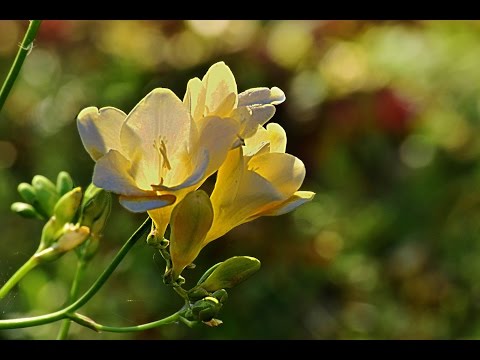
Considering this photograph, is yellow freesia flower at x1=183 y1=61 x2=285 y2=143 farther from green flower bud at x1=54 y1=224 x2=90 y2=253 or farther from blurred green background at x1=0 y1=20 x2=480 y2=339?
blurred green background at x1=0 y1=20 x2=480 y2=339

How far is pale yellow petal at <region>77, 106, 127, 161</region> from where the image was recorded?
2.33 ft

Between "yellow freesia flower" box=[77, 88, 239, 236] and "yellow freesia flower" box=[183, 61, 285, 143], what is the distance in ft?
0.05

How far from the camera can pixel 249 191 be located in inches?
28.9

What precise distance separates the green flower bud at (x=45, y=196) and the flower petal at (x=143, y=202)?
242 mm

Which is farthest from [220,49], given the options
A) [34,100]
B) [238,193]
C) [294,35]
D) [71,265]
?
[238,193]

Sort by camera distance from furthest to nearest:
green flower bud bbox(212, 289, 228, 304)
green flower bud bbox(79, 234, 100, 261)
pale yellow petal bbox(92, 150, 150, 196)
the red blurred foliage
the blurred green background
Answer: the red blurred foliage
the blurred green background
green flower bud bbox(79, 234, 100, 261)
green flower bud bbox(212, 289, 228, 304)
pale yellow petal bbox(92, 150, 150, 196)

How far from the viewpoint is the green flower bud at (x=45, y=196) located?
913mm

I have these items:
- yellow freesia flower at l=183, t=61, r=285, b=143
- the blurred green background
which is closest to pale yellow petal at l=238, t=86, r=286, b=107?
yellow freesia flower at l=183, t=61, r=285, b=143

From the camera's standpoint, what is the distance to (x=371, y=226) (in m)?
2.60

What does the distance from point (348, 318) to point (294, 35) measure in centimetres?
90

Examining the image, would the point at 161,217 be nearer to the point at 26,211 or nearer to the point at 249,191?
the point at 249,191

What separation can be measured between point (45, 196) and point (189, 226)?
226 mm
